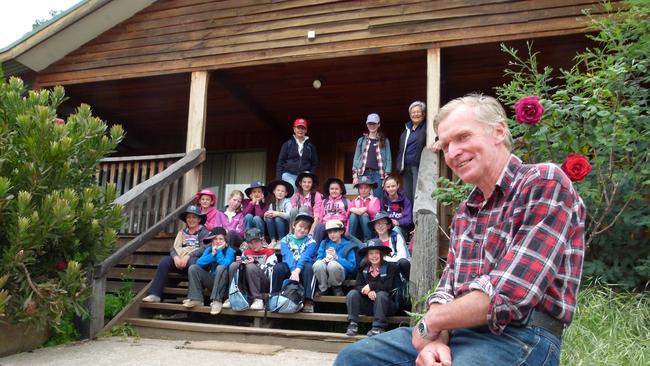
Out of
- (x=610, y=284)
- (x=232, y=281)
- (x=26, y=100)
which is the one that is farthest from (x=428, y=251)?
(x=26, y=100)

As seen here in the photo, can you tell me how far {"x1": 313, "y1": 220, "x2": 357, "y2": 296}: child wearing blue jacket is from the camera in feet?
17.3

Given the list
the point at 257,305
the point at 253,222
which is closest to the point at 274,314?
the point at 257,305

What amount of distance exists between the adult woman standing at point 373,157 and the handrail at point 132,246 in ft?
7.51

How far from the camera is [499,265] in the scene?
1.61 m

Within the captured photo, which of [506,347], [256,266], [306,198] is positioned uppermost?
[306,198]

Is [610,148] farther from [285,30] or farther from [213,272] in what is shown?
[285,30]

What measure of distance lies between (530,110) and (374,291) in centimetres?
204

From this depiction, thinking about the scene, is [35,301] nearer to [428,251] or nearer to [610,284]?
[428,251]

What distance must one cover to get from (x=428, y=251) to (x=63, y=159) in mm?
2998

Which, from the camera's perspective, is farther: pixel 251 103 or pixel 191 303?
pixel 251 103

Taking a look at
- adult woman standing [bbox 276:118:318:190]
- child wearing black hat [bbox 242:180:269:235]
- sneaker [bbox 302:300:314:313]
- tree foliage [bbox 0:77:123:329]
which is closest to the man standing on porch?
tree foliage [bbox 0:77:123:329]

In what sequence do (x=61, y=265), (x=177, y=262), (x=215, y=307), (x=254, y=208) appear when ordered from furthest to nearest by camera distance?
(x=254, y=208)
(x=177, y=262)
(x=215, y=307)
(x=61, y=265)

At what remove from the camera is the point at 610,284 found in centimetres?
392

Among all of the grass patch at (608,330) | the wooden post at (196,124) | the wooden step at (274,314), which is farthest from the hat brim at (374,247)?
the wooden post at (196,124)
